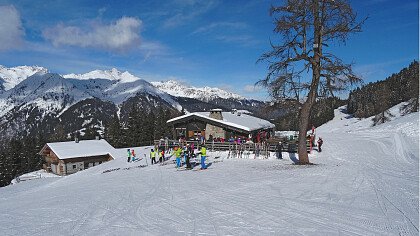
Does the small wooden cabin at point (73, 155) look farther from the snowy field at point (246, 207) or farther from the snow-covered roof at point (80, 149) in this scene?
the snowy field at point (246, 207)

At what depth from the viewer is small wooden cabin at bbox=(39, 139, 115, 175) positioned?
156ft

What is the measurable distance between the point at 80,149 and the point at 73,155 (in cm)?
295

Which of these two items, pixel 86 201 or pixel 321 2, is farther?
pixel 321 2

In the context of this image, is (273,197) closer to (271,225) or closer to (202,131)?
(271,225)

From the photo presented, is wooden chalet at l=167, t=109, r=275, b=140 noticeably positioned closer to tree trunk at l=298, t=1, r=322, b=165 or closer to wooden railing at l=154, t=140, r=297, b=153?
wooden railing at l=154, t=140, r=297, b=153

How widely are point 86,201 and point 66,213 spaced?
186 centimetres

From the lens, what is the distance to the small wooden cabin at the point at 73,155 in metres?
47.4

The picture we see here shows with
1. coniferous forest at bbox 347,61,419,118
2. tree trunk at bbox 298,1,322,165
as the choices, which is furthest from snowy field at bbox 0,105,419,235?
coniferous forest at bbox 347,61,419,118

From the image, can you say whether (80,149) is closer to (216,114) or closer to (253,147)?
(216,114)

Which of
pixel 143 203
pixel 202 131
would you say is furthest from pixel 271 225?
pixel 202 131

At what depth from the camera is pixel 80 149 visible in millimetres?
50656

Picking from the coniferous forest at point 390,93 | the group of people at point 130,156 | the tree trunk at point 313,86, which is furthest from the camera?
the coniferous forest at point 390,93

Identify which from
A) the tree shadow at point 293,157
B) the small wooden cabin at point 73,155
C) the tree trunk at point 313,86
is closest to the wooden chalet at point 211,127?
the tree shadow at point 293,157

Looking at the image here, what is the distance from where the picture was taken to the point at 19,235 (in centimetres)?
789
